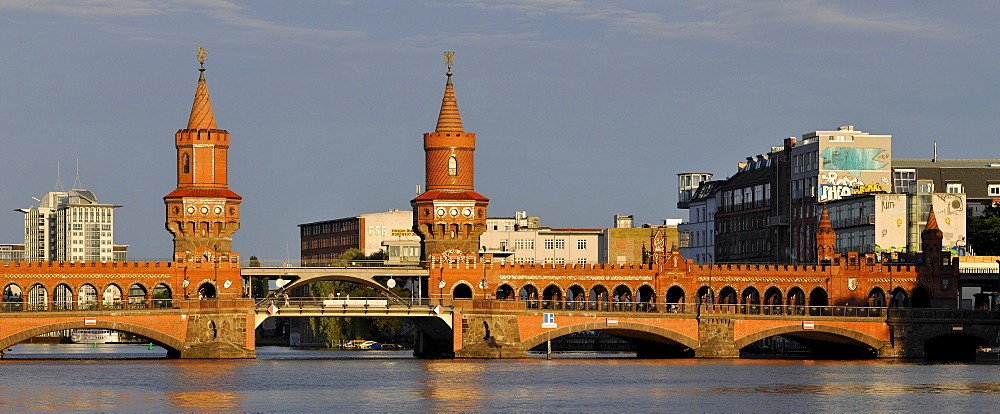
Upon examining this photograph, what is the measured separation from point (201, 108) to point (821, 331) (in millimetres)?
55784

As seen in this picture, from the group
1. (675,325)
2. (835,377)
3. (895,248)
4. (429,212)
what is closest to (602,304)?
(675,325)

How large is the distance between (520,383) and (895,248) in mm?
79330

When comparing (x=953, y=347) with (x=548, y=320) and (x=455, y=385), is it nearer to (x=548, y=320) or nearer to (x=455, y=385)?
(x=548, y=320)

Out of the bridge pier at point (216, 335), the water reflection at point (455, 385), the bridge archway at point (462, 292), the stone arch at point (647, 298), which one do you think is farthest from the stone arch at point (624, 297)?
the bridge pier at point (216, 335)

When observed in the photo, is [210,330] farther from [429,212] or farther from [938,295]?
[938,295]

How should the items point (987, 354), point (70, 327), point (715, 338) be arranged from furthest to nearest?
point (987, 354), point (715, 338), point (70, 327)

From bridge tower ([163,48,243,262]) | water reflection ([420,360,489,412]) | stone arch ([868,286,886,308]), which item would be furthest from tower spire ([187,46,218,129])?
stone arch ([868,286,886,308])

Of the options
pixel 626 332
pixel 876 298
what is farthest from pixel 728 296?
pixel 626 332

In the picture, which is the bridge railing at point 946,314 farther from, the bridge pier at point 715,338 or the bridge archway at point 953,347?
the bridge pier at point 715,338

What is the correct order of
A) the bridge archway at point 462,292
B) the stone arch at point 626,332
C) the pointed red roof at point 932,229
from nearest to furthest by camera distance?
the stone arch at point 626,332 → the bridge archway at point 462,292 → the pointed red roof at point 932,229

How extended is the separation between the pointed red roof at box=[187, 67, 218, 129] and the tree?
76.6 meters

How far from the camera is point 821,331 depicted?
Answer: 163 m

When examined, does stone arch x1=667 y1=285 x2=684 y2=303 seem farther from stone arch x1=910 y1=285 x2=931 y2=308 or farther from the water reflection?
the water reflection

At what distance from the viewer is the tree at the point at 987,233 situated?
191 meters
